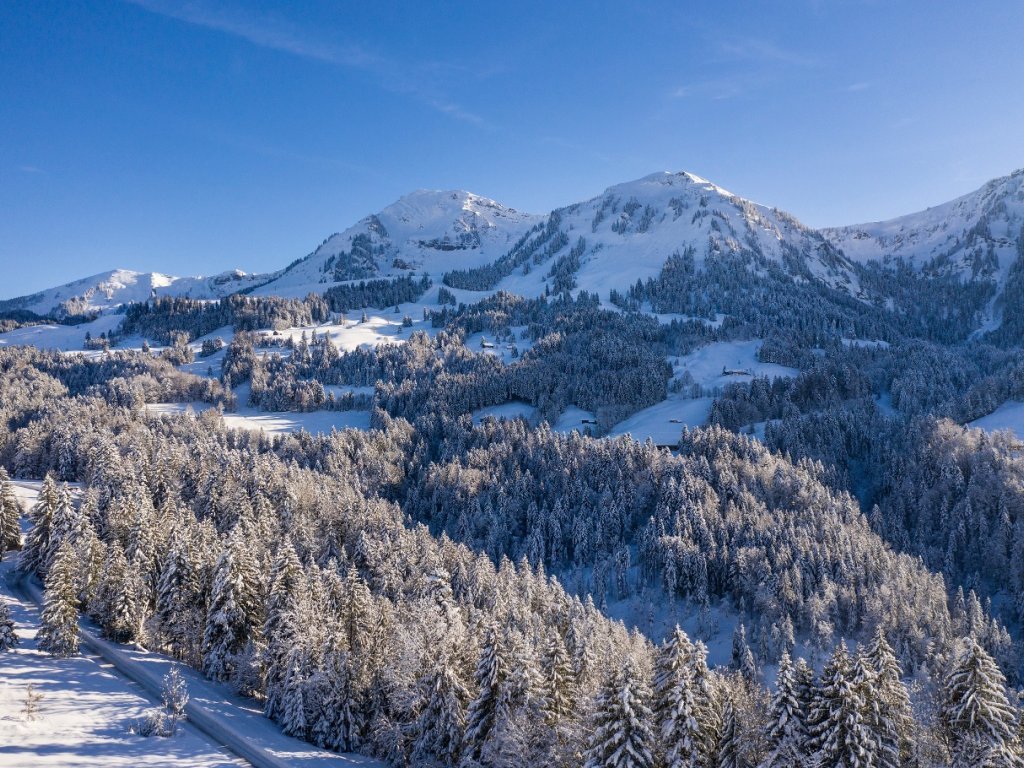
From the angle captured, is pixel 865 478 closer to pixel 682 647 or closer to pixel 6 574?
pixel 682 647

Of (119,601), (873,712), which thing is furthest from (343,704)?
(873,712)

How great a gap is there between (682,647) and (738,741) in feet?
19.3

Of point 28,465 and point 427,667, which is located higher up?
point 28,465

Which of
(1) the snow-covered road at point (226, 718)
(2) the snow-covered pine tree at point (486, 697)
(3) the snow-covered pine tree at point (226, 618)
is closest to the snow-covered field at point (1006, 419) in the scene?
(2) the snow-covered pine tree at point (486, 697)

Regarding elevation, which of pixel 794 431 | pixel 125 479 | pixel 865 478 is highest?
pixel 125 479

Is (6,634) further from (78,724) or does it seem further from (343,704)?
(343,704)

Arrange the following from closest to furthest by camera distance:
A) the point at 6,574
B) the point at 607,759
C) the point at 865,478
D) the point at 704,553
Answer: the point at 607,759
the point at 6,574
the point at 704,553
the point at 865,478

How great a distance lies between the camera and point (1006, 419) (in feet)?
532

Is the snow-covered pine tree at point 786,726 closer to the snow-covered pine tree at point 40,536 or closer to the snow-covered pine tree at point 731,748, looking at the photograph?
the snow-covered pine tree at point 731,748

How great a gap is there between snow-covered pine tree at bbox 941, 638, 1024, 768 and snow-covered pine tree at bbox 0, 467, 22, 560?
3946 inches

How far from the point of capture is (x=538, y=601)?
81.1m

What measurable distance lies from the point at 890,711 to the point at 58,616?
63173 mm

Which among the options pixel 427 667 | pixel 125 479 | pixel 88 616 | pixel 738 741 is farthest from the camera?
pixel 125 479

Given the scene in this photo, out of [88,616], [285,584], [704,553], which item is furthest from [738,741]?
[704,553]
